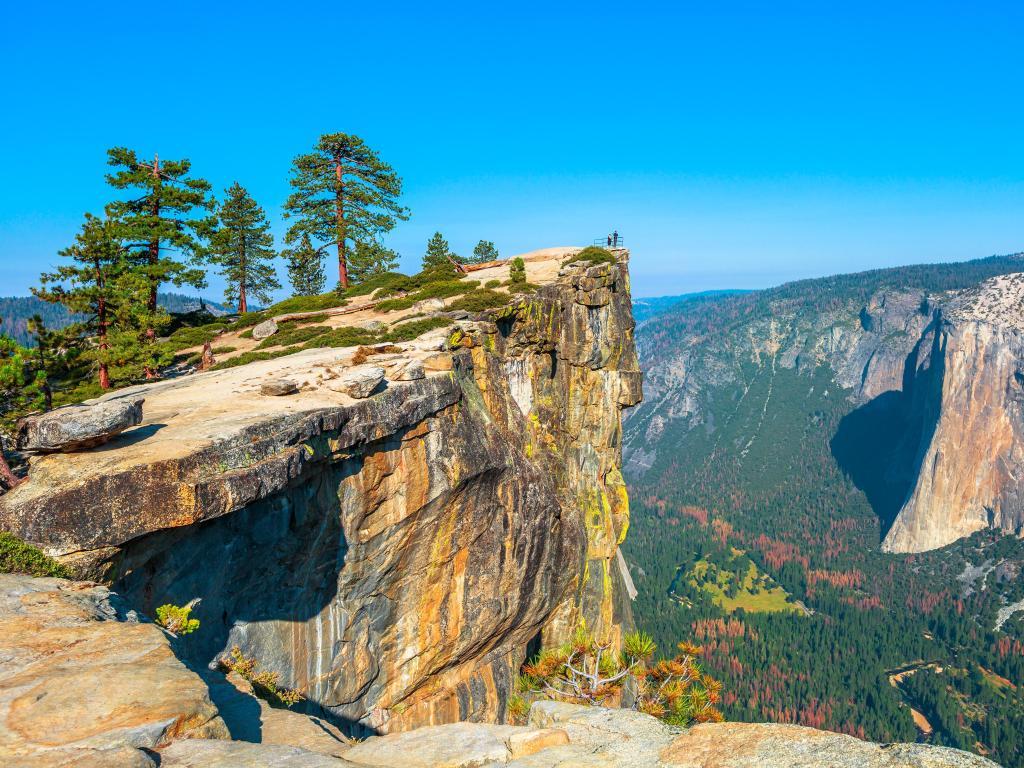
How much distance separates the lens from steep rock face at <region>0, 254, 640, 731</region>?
50.9 feet

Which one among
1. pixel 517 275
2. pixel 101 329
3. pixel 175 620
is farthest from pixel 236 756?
pixel 517 275

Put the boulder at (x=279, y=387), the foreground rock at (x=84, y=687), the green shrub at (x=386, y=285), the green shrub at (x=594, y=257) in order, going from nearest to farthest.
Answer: the foreground rock at (x=84, y=687) → the boulder at (x=279, y=387) → the green shrub at (x=594, y=257) → the green shrub at (x=386, y=285)

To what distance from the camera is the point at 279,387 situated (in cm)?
2244

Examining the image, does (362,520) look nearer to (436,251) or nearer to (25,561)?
(25,561)

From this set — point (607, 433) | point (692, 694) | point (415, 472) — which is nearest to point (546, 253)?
point (607, 433)

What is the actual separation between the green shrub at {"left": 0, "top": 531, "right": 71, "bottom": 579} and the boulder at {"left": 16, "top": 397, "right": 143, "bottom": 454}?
2650mm

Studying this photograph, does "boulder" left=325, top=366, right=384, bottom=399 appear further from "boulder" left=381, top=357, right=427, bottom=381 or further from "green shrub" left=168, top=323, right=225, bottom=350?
"green shrub" left=168, top=323, right=225, bottom=350

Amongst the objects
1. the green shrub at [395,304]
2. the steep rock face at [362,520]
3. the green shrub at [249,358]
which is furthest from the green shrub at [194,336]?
the steep rock face at [362,520]

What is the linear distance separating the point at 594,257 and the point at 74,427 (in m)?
41.1

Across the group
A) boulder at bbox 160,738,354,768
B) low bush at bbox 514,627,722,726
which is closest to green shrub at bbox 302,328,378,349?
low bush at bbox 514,627,722,726

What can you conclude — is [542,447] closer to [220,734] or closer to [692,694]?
[692,694]

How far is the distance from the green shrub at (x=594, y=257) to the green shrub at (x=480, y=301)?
11.9 meters

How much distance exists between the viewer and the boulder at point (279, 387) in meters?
22.5

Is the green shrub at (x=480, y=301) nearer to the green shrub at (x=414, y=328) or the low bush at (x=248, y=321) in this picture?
the green shrub at (x=414, y=328)
